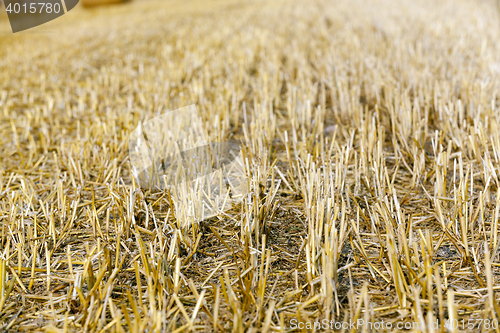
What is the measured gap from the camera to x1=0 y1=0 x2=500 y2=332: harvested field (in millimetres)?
1089

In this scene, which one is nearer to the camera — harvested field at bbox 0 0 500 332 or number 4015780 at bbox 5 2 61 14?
harvested field at bbox 0 0 500 332

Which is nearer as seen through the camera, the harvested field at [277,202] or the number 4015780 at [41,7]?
the harvested field at [277,202]

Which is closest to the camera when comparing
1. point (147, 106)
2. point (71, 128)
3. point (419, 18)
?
point (71, 128)

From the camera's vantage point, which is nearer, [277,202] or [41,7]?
[277,202]

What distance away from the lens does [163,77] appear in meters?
3.33

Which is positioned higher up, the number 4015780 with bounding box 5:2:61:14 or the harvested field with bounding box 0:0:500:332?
the number 4015780 with bounding box 5:2:61:14

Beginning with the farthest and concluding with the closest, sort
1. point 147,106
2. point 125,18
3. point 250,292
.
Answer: point 125,18, point 147,106, point 250,292

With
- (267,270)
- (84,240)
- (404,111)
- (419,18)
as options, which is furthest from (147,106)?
(419,18)

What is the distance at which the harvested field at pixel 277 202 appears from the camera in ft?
3.57

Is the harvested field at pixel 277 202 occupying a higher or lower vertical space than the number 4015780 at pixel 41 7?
lower

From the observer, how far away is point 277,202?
1.58 m

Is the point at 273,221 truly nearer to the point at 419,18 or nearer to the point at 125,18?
the point at 419,18

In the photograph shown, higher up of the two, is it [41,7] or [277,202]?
[41,7]

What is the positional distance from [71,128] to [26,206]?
1.04 metres
